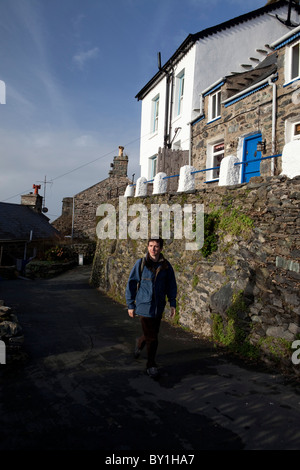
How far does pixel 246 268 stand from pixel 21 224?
21062mm

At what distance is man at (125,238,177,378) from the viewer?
4.82 metres

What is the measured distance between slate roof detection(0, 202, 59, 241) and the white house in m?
12.6

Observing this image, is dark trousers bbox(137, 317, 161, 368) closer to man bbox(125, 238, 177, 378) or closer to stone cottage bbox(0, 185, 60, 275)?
man bbox(125, 238, 177, 378)

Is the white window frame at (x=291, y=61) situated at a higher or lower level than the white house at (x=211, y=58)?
lower

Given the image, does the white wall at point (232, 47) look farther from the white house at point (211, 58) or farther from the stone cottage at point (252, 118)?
the stone cottage at point (252, 118)

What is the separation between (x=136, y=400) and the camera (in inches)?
155

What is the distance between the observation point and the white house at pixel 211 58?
14.2m

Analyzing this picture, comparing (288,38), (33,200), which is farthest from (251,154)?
(33,200)

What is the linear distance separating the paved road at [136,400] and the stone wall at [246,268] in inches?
28.9

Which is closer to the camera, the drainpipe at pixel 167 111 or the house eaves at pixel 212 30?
the house eaves at pixel 212 30

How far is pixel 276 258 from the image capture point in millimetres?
5668

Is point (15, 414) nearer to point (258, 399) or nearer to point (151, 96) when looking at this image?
point (258, 399)

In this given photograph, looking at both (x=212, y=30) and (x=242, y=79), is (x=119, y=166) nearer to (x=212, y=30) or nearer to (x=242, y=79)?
(x=212, y=30)

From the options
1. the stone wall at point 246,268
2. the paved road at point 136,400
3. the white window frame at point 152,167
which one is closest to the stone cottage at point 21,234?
the white window frame at point 152,167
